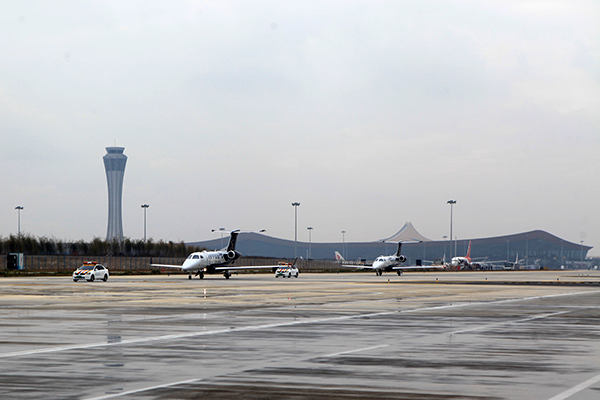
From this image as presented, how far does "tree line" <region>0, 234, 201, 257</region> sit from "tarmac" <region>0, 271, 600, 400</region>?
11924 cm

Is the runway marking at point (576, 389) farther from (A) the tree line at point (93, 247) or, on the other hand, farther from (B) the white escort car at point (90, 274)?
(A) the tree line at point (93, 247)

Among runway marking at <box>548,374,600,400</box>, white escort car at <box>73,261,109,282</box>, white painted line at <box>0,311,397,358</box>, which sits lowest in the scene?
white escort car at <box>73,261,109,282</box>

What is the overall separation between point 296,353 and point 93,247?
151214 mm

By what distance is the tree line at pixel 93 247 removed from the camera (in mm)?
143875

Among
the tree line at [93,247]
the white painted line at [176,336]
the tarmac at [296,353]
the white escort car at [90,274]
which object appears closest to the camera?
the tarmac at [296,353]

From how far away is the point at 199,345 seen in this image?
61.4 ft

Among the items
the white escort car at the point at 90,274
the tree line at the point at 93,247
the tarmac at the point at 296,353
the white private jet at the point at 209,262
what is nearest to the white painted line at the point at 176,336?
the tarmac at the point at 296,353

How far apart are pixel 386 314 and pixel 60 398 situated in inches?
762

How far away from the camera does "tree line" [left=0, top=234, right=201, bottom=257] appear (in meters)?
144

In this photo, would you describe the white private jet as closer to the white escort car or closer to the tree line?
the white escort car

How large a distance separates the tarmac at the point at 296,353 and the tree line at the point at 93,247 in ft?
391

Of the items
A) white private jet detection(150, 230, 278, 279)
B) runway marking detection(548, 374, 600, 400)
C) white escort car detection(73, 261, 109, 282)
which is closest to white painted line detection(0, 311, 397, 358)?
runway marking detection(548, 374, 600, 400)

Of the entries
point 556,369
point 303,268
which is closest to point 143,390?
point 556,369

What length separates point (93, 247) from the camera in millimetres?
162250
